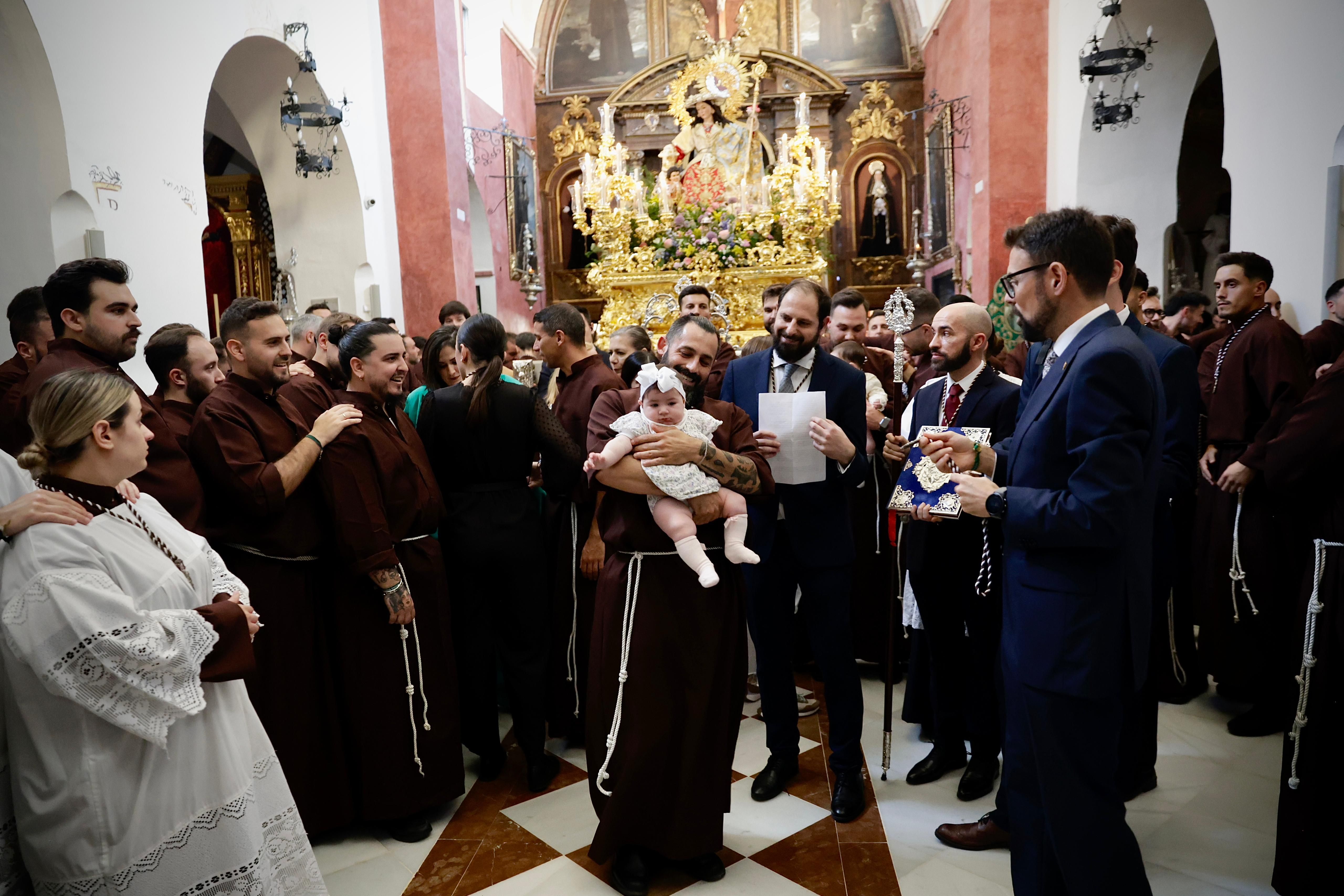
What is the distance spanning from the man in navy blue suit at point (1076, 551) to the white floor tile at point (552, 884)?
1.41 metres

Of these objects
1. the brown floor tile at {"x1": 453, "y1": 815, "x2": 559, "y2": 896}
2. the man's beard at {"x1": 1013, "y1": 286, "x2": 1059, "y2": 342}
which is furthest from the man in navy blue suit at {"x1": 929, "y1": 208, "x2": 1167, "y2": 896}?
the brown floor tile at {"x1": 453, "y1": 815, "x2": 559, "y2": 896}

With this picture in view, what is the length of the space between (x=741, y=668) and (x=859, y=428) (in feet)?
3.59

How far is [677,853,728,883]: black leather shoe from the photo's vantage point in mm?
3020

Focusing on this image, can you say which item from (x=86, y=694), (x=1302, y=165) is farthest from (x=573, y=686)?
(x=1302, y=165)

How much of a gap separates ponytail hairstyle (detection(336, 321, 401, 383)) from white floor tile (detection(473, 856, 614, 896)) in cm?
195

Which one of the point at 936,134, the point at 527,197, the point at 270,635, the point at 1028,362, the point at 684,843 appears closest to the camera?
the point at 1028,362

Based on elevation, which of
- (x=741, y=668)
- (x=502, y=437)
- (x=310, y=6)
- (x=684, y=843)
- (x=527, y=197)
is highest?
(x=310, y=6)

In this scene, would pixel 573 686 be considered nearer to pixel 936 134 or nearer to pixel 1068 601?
pixel 1068 601

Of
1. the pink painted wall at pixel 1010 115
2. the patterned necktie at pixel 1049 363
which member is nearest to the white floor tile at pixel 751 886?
the patterned necktie at pixel 1049 363

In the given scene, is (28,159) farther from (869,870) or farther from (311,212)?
(869,870)

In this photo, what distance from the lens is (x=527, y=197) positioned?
1497cm

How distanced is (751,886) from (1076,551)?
1613mm

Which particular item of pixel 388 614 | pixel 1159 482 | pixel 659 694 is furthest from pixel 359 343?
pixel 1159 482

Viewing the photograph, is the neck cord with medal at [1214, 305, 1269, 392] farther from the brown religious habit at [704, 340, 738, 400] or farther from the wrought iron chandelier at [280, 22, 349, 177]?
the wrought iron chandelier at [280, 22, 349, 177]
